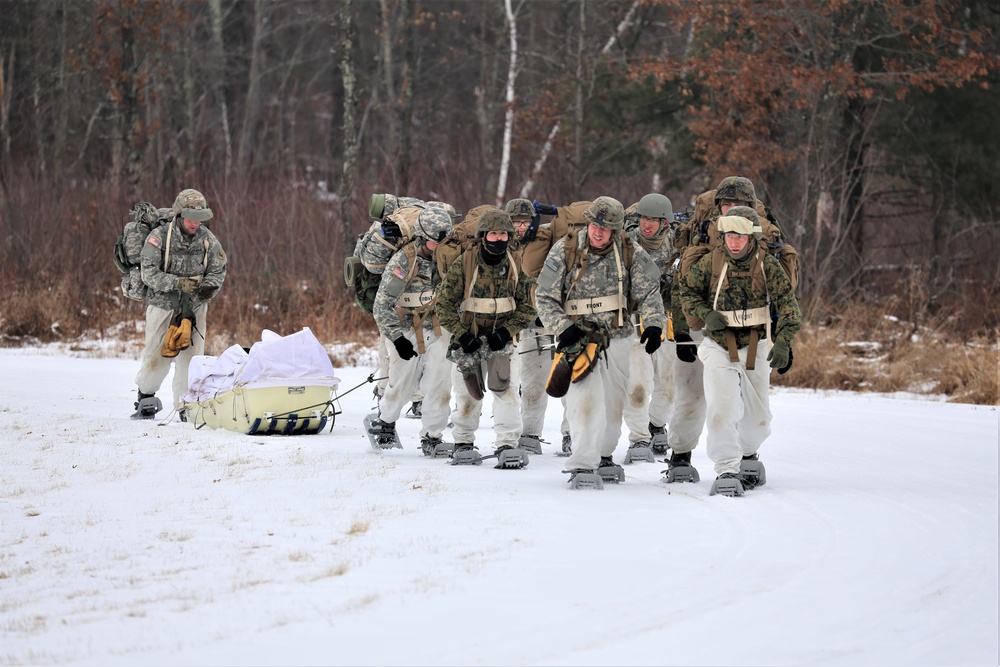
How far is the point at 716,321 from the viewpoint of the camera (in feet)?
30.0

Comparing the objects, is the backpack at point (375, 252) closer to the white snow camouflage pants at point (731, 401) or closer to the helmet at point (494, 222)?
the helmet at point (494, 222)

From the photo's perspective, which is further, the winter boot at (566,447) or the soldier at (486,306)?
the winter boot at (566,447)

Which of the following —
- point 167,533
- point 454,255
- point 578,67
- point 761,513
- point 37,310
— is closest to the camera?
point 167,533

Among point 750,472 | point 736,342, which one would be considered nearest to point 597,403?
point 736,342

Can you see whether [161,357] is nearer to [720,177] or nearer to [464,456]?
[464,456]

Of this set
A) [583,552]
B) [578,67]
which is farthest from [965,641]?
[578,67]

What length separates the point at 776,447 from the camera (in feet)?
39.6

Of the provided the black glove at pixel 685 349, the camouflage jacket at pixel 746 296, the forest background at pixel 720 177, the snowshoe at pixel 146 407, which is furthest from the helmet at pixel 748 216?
the forest background at pixel 720 177

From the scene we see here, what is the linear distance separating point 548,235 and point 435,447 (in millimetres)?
2064

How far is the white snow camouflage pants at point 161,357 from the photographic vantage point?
1302cm

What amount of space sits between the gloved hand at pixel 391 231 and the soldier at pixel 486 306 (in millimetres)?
1241

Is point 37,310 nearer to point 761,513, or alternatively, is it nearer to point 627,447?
point 627,447

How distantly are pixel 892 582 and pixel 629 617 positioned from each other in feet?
5.64

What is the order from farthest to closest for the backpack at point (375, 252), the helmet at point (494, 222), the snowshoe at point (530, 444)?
the snowshoe at point (530, 444) < the backpack at point (375, 252) < the helmet at point (494, 222)
